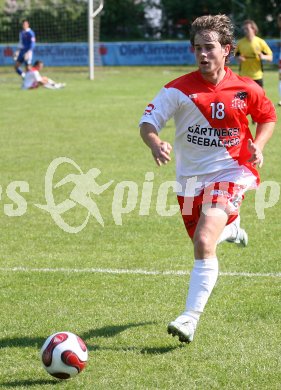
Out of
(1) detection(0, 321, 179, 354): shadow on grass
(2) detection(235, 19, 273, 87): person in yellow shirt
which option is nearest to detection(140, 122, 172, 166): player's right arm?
(1) detection(0, 321, 179, 354): shadow on grass

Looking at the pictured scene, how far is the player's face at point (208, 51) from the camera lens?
5527 mm

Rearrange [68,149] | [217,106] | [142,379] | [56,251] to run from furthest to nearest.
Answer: [68,149], [56,251], [217,106], [142,379]

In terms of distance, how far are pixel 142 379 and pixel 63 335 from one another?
20.6 inches

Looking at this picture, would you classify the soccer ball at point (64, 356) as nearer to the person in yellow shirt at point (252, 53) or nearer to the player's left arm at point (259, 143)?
the player's left arm at point (259, 143)

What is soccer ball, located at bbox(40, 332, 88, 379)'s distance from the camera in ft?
15.3

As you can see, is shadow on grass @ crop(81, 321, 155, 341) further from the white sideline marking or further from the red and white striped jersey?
the white sideline marking

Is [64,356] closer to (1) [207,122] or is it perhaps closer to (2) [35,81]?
(1) [207,122]

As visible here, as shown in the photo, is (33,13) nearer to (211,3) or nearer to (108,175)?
(211,3)

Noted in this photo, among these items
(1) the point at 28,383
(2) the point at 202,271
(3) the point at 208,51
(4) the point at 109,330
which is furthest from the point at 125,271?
(1) the point at 28,383

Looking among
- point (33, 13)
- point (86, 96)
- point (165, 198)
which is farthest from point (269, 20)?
point (165, 198)

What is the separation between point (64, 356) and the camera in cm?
467

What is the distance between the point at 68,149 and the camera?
46.3ft

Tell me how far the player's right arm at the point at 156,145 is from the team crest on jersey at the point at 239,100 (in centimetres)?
59

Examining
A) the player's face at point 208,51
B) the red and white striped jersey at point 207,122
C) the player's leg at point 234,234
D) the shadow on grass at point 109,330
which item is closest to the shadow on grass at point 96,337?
the shadow on grass at point 109,330
